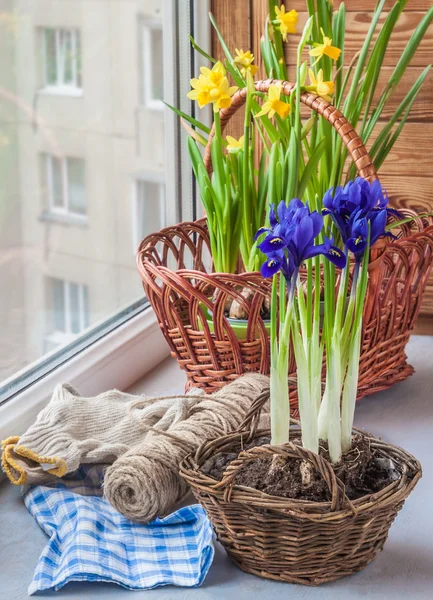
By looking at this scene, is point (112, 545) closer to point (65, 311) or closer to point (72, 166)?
point (65, 311)

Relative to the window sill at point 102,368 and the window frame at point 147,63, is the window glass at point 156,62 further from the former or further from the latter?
the window sill at point 102,368

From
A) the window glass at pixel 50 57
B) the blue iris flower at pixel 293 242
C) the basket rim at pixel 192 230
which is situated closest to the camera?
the blue iris flower at pixel 293 242

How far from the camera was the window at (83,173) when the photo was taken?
1421 millimetres

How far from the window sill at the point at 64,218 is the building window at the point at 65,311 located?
11 centimetres

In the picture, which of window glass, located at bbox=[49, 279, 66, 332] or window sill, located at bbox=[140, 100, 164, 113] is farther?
window sill, located at bbox=[140, 100, 164, 113]

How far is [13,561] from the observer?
99cm

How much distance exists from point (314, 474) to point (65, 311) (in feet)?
2.92

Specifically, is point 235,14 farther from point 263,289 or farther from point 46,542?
point 46,542

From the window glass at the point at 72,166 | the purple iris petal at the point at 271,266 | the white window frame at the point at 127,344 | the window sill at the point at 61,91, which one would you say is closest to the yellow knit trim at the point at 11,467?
the white window frame at the point at 127,344

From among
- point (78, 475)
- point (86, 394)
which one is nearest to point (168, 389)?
point (86, 394)

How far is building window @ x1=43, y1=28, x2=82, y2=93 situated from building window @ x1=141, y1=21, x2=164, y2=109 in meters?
0.26

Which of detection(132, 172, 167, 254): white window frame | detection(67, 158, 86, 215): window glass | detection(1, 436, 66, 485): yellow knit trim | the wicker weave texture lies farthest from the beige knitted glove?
detection(132, 172, 167, 254): white window frame

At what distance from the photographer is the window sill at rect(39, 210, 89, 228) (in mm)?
1597

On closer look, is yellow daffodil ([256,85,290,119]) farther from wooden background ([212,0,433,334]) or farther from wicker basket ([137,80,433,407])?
wooden background ([212,0,433,334])
